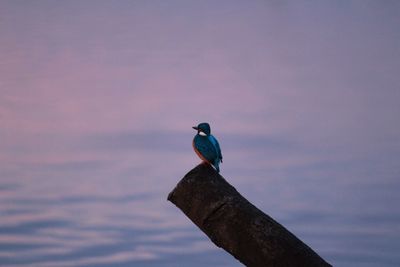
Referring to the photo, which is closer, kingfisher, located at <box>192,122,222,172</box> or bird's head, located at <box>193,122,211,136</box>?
kingfisher, located at <box>192,122,222,172</box>

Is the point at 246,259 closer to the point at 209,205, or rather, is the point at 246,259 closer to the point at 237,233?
the point at 237,233

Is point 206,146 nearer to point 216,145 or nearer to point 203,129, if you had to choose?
point 216,145

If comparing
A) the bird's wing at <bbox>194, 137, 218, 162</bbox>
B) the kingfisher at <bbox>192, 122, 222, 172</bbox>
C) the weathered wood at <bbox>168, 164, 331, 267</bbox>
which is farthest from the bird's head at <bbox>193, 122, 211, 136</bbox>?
the weathered wood at <bbox>168, 164, 331, 267</bbox>

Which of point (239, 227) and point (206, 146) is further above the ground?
point (206, 146)

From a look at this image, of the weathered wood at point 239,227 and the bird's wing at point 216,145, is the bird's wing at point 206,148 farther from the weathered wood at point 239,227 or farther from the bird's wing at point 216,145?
the weathered wood at point 239,227

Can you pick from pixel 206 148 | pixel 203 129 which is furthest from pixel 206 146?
pixel 203 129

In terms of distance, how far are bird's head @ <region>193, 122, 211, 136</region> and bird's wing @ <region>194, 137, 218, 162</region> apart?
0.64 ft

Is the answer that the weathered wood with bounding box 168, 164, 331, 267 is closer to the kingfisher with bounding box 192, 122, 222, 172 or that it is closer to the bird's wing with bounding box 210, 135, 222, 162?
the kingfisher with bounding box 192, 122, 222, 172

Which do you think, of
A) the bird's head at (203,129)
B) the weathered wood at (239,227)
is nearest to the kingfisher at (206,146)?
the bird's head at (203,129)

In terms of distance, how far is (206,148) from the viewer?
6117mm

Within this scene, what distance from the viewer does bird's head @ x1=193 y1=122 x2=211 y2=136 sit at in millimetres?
6668

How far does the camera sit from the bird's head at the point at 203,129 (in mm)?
6668

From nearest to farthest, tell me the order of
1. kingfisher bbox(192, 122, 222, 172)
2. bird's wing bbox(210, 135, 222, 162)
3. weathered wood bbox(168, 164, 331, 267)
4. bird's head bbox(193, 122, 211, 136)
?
weathered wood bbox(168, 164, 331, 267) → kingfisher bbox(192, 122, 222, 172) → bird's wing bbox(210, 135, 222, 162) → bird's head bbox(193, 122, 211, 136)

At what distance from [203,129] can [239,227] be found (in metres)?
2.83
